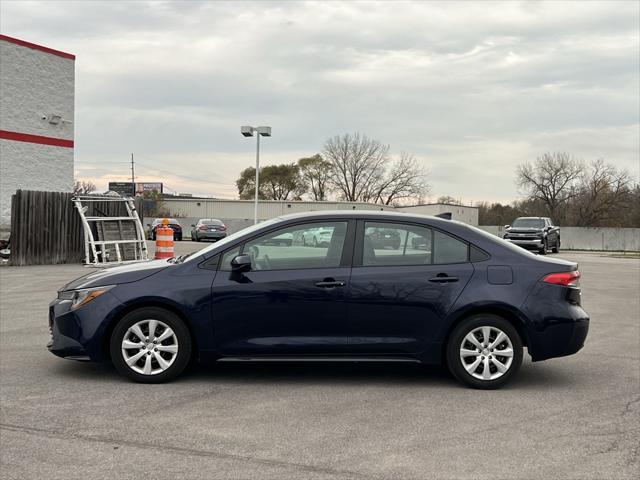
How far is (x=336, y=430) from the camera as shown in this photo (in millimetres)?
4828

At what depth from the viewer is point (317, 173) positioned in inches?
3681

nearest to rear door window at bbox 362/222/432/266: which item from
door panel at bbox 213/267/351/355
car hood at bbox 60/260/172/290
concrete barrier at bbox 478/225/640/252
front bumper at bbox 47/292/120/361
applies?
door panel at bbox 213/267/351/355

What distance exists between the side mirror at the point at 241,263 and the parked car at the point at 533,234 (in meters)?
28.9

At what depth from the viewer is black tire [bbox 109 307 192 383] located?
5.99m

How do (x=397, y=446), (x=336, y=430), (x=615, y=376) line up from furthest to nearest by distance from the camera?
(x=615, y=376), (x=336, y=430), (x=397, y=446)

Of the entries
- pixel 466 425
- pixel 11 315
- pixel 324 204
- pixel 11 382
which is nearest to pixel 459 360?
pixel 466 425

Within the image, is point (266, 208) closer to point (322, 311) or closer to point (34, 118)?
point (34, 118)

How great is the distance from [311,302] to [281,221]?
85cm

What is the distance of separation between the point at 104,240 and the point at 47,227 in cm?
165

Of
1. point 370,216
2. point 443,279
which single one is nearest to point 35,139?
point 370,216

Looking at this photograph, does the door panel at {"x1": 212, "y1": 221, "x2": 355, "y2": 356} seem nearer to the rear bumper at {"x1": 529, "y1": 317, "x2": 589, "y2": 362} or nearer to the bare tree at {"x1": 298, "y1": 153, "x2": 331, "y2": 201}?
the rear bumper at {"x1": 529, "y1": 317, "x2": 589, "y2": 362}

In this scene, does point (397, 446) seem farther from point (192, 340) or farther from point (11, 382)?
point (11, 382)

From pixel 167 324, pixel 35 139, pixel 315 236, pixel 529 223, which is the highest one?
pixel 35 139

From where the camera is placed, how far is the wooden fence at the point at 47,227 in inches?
757
